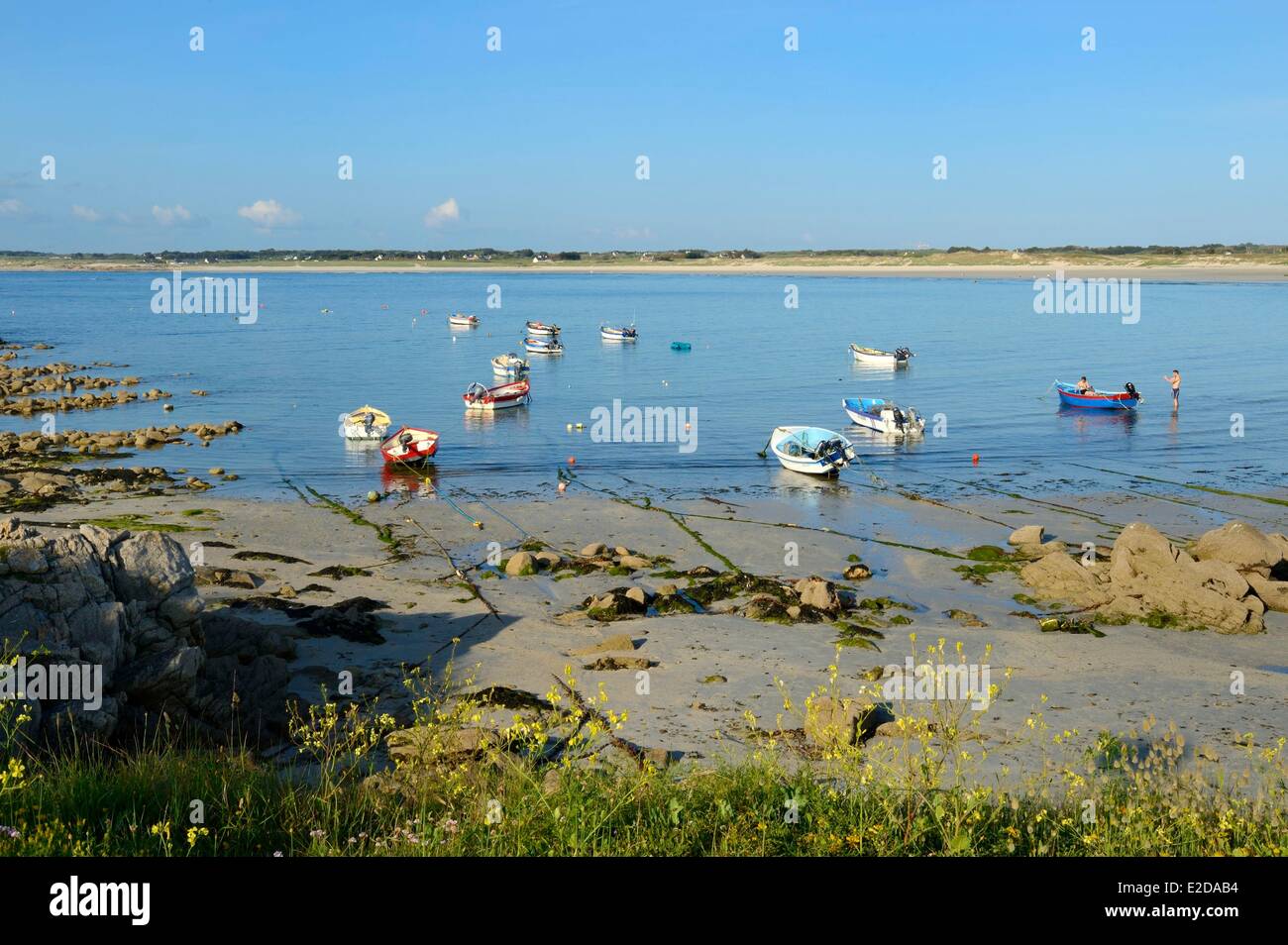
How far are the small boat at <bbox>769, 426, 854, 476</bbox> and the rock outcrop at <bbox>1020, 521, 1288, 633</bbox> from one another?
14.3 meters

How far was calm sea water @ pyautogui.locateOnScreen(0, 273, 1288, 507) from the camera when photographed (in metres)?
41.7

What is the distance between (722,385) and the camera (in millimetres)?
68250

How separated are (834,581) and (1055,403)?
3788 cm

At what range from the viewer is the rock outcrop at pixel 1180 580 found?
73.3 ft

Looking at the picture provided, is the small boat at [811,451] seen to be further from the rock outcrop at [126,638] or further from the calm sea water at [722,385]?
the rock outcrop at [126,638]

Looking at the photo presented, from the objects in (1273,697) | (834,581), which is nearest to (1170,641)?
(1273,697)

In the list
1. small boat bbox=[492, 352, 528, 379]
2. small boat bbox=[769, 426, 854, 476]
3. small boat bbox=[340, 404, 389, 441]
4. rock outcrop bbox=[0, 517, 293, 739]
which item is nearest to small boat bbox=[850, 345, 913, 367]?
small boat bbox=[492, 352, 528, 379]

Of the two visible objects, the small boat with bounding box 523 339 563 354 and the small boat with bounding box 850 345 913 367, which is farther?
the small boat with bounding box 523 339 563 354

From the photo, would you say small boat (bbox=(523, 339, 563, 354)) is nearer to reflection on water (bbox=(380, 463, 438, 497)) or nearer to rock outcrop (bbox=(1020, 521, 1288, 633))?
reflection on water (bbox=(380, 463, 438, 497))

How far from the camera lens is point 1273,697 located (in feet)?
59.0

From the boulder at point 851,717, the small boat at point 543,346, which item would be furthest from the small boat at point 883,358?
the boulder at point 851,717

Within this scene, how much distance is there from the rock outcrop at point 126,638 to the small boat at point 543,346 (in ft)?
248
